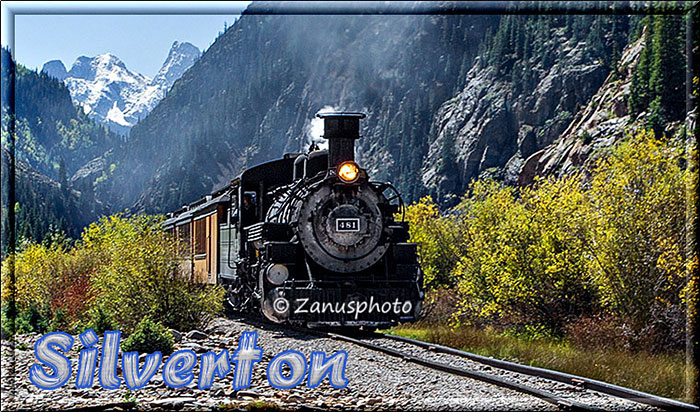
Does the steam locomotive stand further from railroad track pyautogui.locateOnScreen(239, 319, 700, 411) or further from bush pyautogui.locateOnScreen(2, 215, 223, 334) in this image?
bush pyautogui.locateOnScreen(2, 215, 223, 334)

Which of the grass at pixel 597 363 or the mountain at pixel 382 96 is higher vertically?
the mountain at pixel 382 96

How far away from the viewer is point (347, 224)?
42.3ft

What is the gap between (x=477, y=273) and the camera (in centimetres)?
2042

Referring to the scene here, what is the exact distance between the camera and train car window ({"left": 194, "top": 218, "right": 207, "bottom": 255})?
19.2 metres

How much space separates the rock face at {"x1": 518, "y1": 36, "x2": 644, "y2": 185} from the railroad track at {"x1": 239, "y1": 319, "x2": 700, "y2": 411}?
131 ft

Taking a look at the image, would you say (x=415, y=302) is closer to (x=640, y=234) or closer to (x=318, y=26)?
(x=640, y=234)

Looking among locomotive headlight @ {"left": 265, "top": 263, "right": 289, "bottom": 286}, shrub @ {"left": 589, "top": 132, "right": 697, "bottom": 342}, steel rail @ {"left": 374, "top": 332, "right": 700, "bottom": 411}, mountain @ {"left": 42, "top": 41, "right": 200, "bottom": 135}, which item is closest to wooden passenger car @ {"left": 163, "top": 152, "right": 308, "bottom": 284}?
locomotive headlight @ {"left": 265, "top": 263, "right": 289, "bottom": 286}

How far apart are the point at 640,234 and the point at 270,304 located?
7.81 metres

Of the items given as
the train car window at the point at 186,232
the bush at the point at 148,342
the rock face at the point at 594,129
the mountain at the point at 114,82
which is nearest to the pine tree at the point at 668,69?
the rock face at the point at 594,129

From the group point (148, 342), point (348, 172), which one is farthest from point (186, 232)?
point (148, 342)

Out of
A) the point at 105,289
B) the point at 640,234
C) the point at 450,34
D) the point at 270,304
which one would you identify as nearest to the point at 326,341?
the point at 270,304

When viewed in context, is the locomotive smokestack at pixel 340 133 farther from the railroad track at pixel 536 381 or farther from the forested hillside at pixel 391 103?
the railroad track at pixel 536 381

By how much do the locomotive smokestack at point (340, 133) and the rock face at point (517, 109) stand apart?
4270 cm

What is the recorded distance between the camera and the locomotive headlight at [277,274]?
12.5 meters
